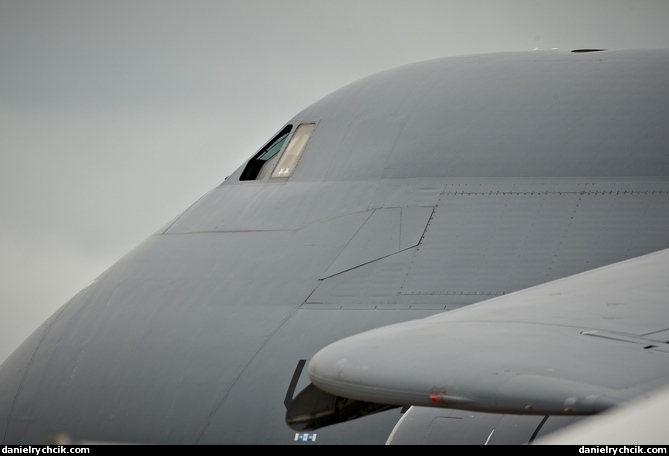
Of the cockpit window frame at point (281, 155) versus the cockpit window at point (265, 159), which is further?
the cockpit window at point (265, 159)

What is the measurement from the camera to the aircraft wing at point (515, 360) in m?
4.29

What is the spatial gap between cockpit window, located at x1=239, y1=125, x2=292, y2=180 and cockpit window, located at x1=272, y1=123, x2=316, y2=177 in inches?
6.4

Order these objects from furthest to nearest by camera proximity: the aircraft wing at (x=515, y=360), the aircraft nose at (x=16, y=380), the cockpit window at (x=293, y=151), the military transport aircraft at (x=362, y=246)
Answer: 1. the cockpit window at (x=293, y=151)
2. the aircraft nose at (x=16, y=380)
3. the military transport aircraft at (x=362, y=246)
4. the aircraft wing at (x=515, y=360)

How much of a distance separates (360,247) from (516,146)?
86.5 inches

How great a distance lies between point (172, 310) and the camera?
10594mm

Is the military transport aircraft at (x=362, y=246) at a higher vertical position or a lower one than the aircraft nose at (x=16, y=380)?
higher

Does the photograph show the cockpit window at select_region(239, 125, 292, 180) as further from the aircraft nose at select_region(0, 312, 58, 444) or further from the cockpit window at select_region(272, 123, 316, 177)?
the aircraft nose at select_region(0, 312, 58, 444)

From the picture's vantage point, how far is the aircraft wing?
4285 mm

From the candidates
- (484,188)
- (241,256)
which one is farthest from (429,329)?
(241,256)

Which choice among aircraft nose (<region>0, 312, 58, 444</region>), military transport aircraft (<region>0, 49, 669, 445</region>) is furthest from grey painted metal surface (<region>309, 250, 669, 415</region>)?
aircraft nose (<region>0, 312, 58, 444</region>)

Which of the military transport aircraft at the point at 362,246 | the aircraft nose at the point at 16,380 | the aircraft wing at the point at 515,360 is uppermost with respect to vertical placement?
the aircraft wing at the point at 515,360

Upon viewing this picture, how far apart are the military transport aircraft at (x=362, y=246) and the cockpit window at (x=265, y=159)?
0.04 m

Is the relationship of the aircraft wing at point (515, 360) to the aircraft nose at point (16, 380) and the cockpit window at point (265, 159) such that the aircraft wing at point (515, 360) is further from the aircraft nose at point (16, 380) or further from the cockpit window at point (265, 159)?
the cockpit window at point (265, 159)

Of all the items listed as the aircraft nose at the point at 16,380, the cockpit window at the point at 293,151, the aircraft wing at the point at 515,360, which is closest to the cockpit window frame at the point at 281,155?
the cockpit window at the point at 293,151
